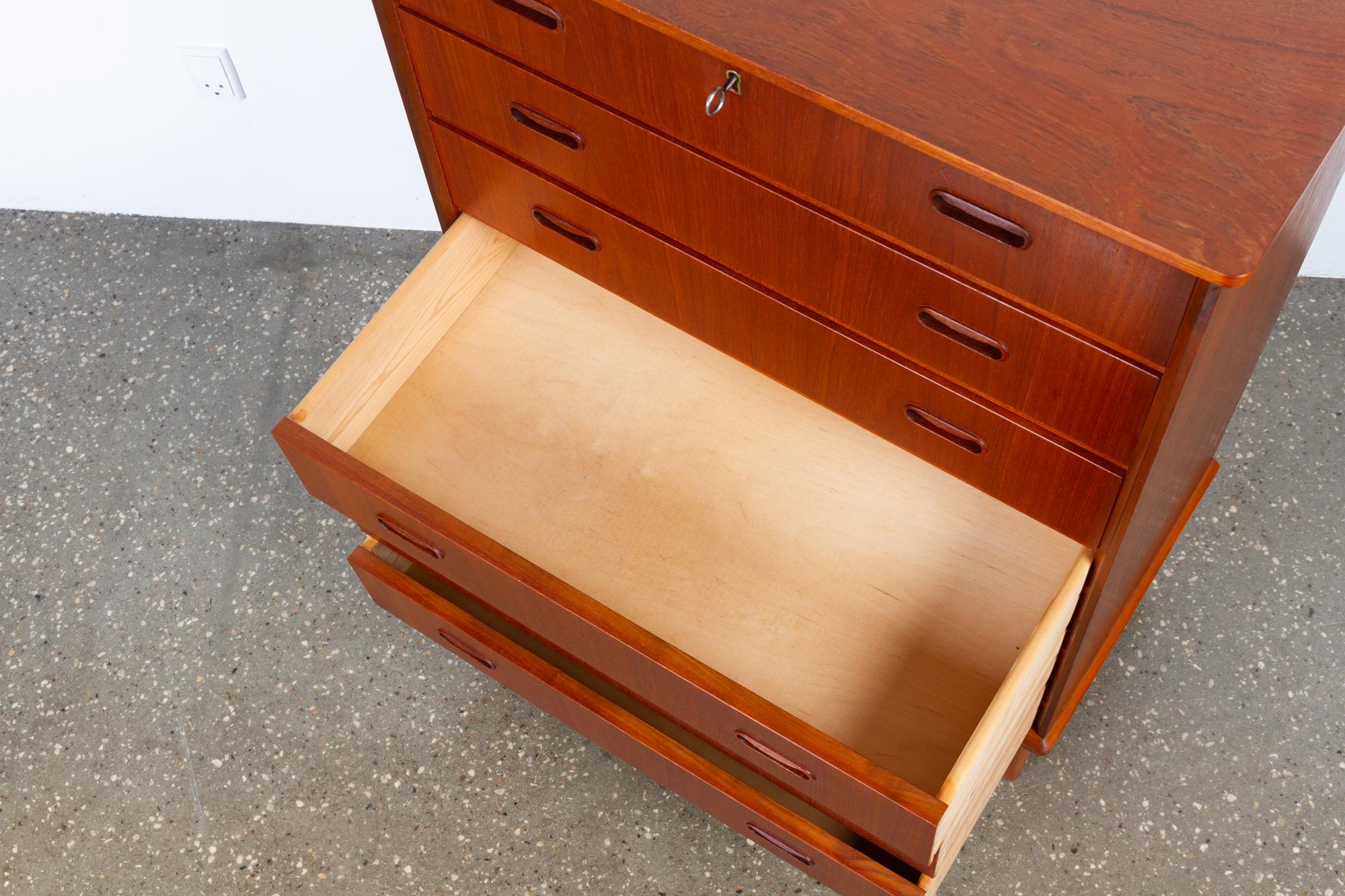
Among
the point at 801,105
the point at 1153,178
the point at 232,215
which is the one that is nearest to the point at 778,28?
the point at 801,105

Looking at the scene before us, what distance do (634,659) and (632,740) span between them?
0.75 ft

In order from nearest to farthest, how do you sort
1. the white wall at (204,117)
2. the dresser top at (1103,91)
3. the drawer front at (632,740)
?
1. the dresser top at (1103,91)
2. the drawer front at (632,740)
3. the white wall at (204,117)

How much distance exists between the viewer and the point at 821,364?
4.09 ft

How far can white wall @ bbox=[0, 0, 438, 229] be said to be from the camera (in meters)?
1.76

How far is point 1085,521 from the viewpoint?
3.76ft

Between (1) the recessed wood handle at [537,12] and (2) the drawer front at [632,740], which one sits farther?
(2) the drawer front at [632,740]

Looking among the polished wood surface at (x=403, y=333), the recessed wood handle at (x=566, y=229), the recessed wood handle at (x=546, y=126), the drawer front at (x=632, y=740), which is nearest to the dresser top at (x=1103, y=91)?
the recessed wood handle at (x=546, y=126)

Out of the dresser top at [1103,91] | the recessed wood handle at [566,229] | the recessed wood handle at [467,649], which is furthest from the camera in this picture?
the recessed wood handle at [467,649]

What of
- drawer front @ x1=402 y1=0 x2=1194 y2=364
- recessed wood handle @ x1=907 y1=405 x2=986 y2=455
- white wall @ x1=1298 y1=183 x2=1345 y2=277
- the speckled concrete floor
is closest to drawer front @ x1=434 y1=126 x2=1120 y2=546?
recessed wood handle @ x1=907 y1=405 x2=986 y2=455

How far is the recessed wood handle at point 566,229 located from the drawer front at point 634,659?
339 millimetres

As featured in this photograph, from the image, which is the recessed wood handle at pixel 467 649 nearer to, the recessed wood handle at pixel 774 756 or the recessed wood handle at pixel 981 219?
the recessed wood handle at pixel 774 756

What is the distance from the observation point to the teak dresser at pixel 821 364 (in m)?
0.91

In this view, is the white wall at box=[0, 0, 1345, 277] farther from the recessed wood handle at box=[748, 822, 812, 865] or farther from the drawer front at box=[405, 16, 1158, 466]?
the recessed wood handle at box=[748, 822, 812, 865]

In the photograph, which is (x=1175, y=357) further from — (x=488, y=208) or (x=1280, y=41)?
(x=488, y=208)
